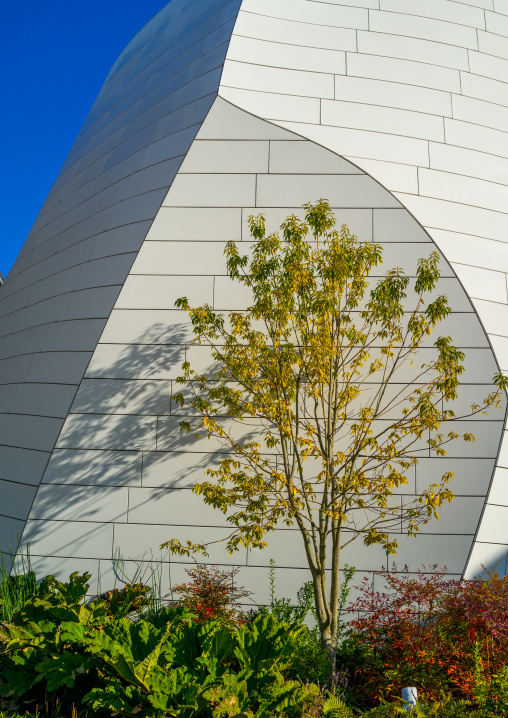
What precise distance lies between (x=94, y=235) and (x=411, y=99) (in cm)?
424

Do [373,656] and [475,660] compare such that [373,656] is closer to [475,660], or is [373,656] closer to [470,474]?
[475,660]

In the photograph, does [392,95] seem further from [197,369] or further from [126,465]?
[126,465]

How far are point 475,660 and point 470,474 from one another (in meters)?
2.29

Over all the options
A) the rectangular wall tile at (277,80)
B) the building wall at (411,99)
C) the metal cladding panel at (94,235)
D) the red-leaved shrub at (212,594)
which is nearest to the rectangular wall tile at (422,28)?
the building wall at (411,99)

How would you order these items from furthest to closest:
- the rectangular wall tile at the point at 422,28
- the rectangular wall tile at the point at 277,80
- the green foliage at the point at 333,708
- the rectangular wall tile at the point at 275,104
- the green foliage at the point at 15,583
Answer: the rectangular wall tile at the point at 422,28 → the rectangular wall tile at the point at 277,80 → the rectangular wall tile at the point at 275,104 → the green foliage at the point at 15,583 → the green foliage at the point at 333,708

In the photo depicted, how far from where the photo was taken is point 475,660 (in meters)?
3.86

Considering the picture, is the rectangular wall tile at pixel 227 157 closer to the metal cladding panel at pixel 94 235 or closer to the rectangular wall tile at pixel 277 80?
the metal cladding panel at pixel 94 235

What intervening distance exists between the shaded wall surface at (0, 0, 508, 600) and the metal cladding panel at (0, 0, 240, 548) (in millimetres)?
36

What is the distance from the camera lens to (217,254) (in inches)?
252

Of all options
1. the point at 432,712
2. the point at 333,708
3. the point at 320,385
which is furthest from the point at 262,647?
the point at 320,385

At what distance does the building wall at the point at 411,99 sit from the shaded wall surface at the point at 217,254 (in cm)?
3

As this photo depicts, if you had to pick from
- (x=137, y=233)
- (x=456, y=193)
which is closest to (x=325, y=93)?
(x=456, y=193)

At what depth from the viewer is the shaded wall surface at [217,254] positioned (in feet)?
19.5

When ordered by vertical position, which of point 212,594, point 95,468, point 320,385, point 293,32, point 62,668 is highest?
point 293,32
